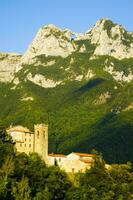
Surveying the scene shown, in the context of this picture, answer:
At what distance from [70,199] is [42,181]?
7.00m

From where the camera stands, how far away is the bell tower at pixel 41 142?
503 ft

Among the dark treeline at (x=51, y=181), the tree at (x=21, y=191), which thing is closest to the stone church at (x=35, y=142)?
the dark treeline at (x=51, y=181)

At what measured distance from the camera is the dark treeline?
116963 mm

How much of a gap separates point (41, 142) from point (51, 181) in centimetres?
2869

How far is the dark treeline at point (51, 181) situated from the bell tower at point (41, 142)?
910cm

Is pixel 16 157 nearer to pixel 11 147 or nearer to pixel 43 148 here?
pixel 11 147

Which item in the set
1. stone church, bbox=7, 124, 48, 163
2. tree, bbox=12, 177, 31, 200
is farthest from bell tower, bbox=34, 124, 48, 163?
tree, bbox=12, 177, 31, 200

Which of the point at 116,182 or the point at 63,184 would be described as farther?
the point at 116,182

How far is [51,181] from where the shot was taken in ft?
417

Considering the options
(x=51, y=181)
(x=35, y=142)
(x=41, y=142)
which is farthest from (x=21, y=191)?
(x=35, y=142)

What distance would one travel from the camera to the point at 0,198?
113 metres

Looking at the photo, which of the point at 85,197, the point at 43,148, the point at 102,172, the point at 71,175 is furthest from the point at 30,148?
the point at 85,197

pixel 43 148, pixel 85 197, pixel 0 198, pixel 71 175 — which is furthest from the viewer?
pixel 43 148

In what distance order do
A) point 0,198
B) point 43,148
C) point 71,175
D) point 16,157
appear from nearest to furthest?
point 0,198, point 16,157, point 71,175, point 43,148
